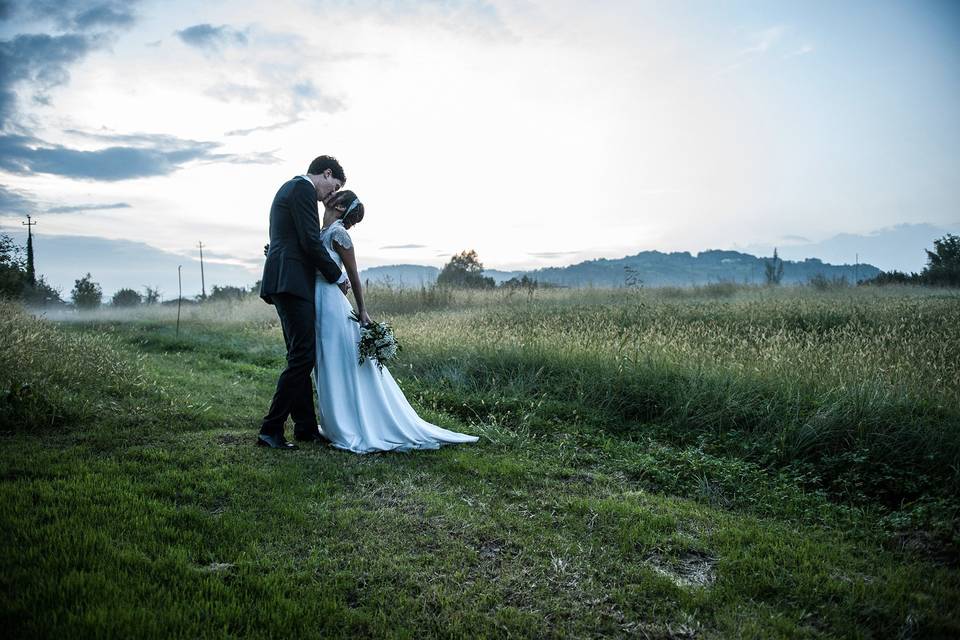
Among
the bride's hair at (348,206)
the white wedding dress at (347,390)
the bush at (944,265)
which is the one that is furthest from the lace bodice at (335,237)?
the bush at (944,265)

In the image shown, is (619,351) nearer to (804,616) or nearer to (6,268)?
(804,616)

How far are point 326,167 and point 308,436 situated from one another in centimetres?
292

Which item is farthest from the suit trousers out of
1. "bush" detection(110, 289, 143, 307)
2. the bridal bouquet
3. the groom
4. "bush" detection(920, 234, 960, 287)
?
"bush" detection(110, 289, 143, 307)

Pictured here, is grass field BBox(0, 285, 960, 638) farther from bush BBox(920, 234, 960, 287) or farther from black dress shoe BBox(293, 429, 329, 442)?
bush BBox(920, 234, 960, 287)

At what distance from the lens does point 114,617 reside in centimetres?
263

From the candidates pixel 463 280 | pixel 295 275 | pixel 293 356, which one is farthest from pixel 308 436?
pixel 463 280

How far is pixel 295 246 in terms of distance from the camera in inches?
230

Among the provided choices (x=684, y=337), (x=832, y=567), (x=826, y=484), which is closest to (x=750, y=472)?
(x=826, y=484)

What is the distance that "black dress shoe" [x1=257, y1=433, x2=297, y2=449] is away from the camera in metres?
5.76

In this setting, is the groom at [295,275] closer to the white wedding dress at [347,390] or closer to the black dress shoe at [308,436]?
the white wedding dress at [347,390]

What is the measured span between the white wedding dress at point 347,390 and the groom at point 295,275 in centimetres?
17

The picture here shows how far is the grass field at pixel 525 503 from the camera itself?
2963 mm

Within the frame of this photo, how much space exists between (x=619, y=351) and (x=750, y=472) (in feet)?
10.8

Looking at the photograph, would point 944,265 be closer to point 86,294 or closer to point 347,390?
point 347,390
